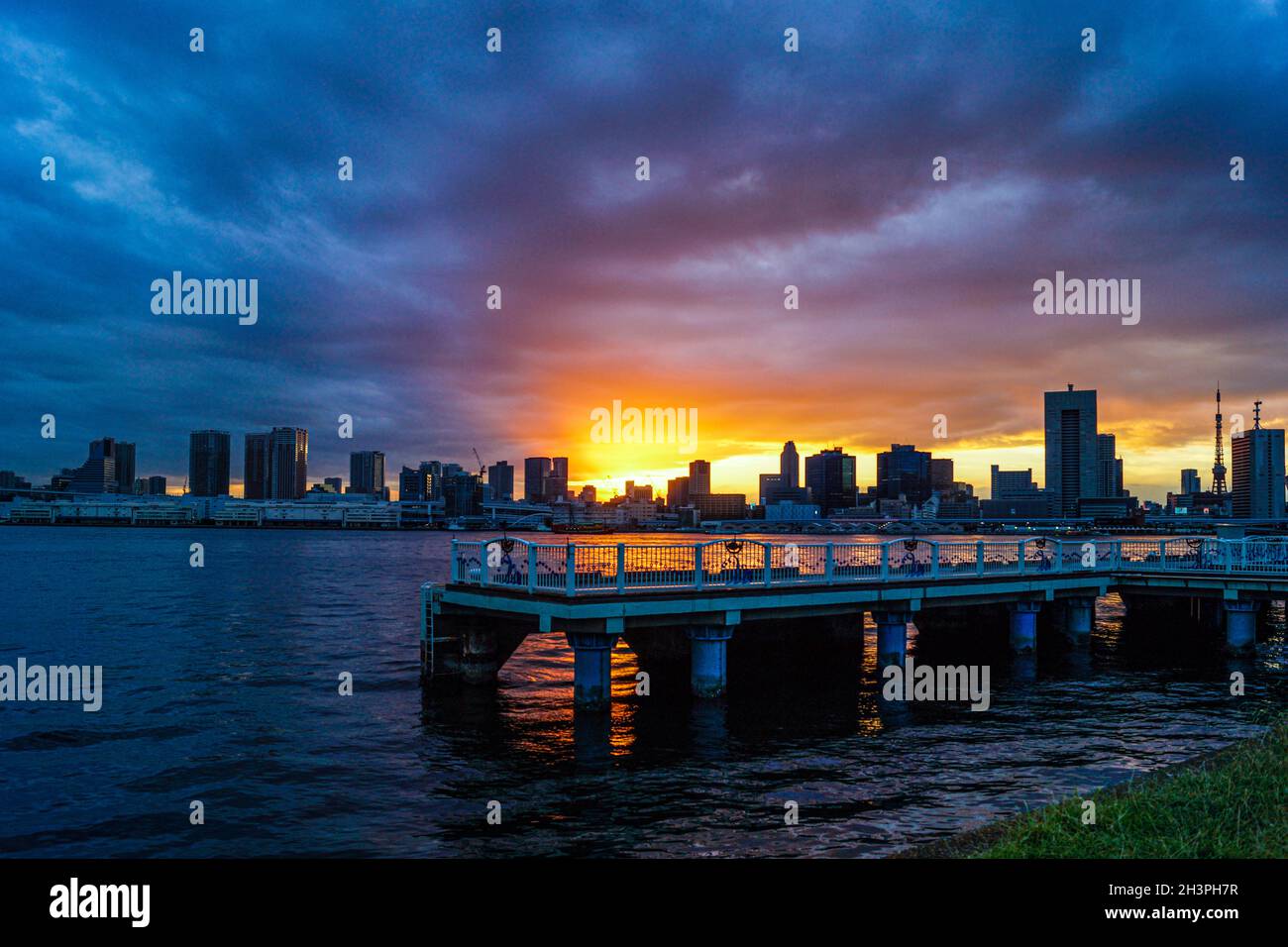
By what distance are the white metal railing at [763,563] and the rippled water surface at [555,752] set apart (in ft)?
13.2

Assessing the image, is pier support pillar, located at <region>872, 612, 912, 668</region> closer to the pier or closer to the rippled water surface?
the pier

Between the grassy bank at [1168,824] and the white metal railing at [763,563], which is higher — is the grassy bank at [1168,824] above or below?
below

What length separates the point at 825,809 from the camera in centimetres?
1723

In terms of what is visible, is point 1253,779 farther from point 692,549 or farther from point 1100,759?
point 692,549

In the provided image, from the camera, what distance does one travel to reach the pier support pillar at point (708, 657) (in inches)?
1022

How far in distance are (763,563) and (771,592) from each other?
1.13 m

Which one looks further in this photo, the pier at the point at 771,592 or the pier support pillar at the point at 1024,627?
the pier support pillar at the point at 1024,627

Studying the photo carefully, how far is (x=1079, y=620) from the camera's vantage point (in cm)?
3869

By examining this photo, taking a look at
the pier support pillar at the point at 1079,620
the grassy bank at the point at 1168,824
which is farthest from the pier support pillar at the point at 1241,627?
the grassy bank at the point at 1168,824

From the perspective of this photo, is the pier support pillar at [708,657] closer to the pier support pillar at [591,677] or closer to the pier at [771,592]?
the pier at [771,592]

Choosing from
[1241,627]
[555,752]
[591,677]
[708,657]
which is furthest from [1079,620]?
[555,752]

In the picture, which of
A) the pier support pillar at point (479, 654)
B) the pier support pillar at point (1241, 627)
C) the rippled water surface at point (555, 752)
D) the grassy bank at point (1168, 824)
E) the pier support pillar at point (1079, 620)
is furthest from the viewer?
the pier support pillar at point (1079, 620)
